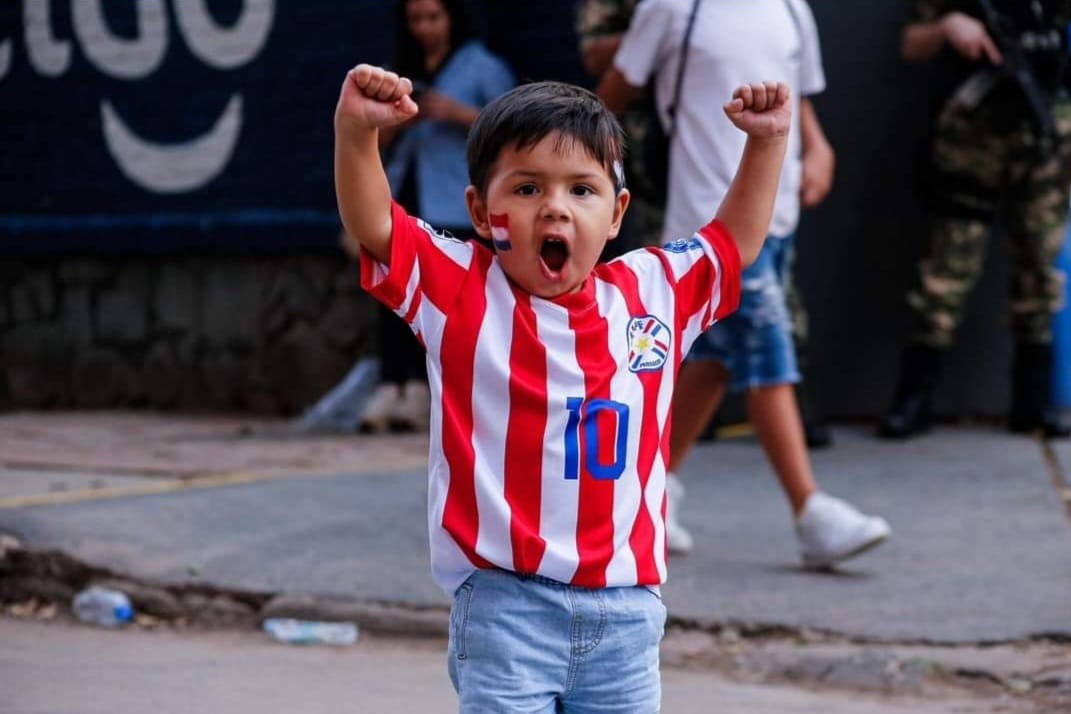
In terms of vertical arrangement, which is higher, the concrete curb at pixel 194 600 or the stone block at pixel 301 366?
the concrete curb at pixel 194 600

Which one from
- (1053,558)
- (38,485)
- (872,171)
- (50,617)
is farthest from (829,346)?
(50,617)

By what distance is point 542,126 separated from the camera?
2.38 meters

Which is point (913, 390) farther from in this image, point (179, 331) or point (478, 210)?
point (478, 210)

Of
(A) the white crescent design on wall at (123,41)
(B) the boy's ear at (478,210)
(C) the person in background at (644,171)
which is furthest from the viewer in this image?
(A) the white crescent design on wall at (123,41)

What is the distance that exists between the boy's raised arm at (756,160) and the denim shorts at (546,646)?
0.60 m

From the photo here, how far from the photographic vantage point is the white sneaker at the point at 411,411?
23.9 ft

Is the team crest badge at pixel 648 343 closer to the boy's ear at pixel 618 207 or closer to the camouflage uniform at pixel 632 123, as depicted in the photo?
the boy's ear at pixel 618 207

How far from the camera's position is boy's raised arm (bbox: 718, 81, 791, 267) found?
8.30ft

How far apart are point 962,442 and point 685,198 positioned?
239cm

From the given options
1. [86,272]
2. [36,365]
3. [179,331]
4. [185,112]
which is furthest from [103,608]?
[36,365]

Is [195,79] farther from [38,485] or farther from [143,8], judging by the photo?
[38,485]

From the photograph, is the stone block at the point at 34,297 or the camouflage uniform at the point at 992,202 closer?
the camouflage uniform at the point at 992,202

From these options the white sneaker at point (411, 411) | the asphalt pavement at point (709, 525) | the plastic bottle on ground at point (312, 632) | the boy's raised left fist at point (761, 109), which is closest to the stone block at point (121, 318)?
the asphalt pavement at point (709, 525)

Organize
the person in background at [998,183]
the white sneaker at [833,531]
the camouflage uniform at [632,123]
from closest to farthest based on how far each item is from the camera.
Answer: the white sneaker at [833,531] < the camouflage uniform at [632,123] < the person in background at [998,183]
